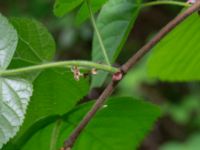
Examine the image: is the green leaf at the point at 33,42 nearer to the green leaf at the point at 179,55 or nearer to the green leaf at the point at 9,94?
the green leaf at the point at 9,94

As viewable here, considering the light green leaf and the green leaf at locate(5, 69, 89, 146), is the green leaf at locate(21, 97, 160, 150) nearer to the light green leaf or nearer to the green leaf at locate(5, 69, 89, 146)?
the green leaf at locate(5, 69, 89, 146)

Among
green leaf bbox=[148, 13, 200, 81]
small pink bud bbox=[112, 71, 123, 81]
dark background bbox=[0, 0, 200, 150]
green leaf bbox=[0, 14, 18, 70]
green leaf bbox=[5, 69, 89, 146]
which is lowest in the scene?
dark background bbox=[0, 0, 200, 150]

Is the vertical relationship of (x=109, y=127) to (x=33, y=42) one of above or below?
below

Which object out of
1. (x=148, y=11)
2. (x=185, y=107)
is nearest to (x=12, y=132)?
(x=185, y=107)

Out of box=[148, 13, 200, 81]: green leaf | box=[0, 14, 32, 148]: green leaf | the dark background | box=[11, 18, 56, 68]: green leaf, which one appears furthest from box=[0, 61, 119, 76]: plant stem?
the dark background

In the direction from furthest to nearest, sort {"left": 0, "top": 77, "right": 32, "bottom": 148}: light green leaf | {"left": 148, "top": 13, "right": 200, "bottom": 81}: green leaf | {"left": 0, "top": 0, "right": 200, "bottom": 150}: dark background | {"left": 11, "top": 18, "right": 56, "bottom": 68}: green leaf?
{"left": 0, "top": 0, "right": 200, "bottom": 150}: dark background, {"left": 148, "top": 13, "right": 200, "bottom": 81}: green leaf, {"left": 11, "top": 18, "right": 56, "bottom": 68}: green leaf, {"left": 0, "top": 77, "right": 32, "bottom": 148}: light green leaf

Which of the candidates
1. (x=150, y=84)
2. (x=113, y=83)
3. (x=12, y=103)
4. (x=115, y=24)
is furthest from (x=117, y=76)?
(x=150, y=84)

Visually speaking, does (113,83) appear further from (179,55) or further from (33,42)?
(179,55)
